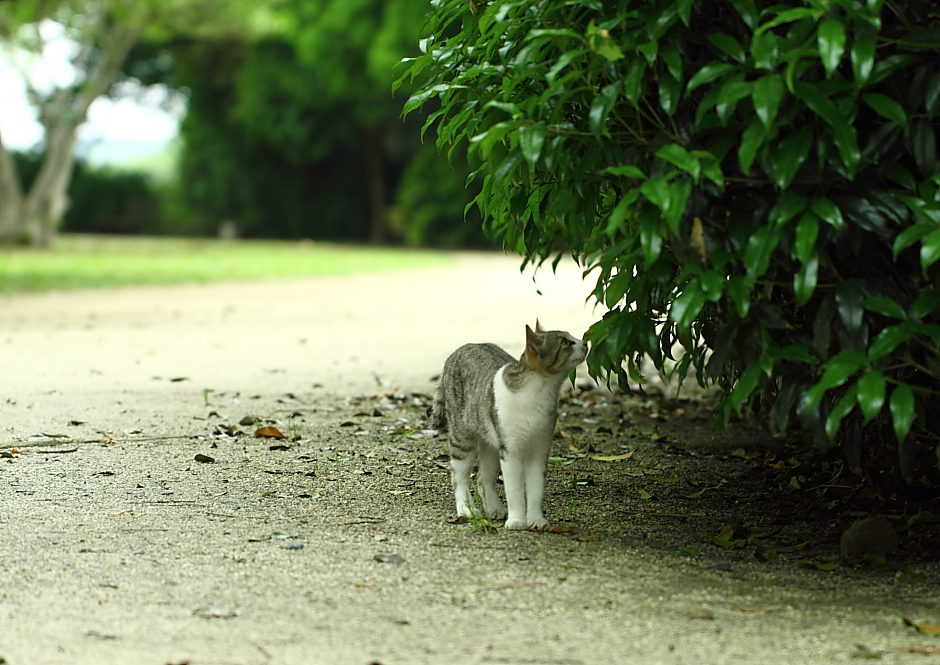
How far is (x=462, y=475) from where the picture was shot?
491 centimetres

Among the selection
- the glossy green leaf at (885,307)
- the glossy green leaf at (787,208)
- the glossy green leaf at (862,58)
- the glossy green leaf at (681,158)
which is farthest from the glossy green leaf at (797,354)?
the glossy green leaf at (862,58)

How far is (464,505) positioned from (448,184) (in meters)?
34.0

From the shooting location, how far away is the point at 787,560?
447 cm

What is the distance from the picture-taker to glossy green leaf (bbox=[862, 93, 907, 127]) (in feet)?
11.4

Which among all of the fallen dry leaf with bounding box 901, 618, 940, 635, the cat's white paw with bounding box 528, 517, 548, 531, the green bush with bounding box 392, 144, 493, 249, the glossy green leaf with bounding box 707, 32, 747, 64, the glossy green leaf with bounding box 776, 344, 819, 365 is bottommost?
the cat's white paw with bounding box 528, 517, 548, 531

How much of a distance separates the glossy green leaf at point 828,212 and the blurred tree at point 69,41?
2641 cm

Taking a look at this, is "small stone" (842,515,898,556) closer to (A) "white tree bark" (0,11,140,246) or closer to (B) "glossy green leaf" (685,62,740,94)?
(B) "glossy green leaf" (685,62,740,94)

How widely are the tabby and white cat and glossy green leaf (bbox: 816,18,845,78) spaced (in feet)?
5.61

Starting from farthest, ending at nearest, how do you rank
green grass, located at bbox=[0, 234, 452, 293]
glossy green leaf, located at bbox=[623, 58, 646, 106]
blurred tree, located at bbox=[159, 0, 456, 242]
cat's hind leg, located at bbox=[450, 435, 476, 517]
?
blurred tree, located at bbox=[159, 0, 456, 242]
green grass, located at bbox=[0, 234, 452, 293]
cat's hind leg, located at bbox=[450, 435, 476, 517]
glossy green leaf, located at bbox=[623, 58, 646, 106]

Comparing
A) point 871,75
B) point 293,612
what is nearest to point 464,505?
point 293,612

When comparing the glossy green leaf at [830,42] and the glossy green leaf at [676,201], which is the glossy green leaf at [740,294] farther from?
the glossy green leaf at [830,42]

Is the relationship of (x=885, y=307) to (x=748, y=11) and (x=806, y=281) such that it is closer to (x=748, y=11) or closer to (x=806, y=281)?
(x=806, y=281)

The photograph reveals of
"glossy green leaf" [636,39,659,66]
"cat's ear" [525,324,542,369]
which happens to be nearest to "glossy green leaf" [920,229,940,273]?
"glossy green leaf" [636,39,659,66]

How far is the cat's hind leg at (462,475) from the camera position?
192 inches
